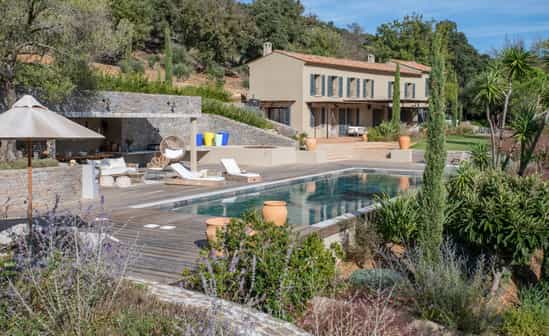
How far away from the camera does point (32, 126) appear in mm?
7062

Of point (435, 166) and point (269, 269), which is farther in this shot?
point (435, 166)

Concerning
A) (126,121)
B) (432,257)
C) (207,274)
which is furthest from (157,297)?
(126,121)

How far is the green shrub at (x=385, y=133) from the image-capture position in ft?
96.4

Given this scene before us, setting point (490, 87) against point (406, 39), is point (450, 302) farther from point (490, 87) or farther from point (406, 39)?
point (406, 39)

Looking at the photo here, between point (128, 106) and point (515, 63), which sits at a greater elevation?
point (515, 63)

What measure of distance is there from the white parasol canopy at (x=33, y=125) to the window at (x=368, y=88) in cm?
3154

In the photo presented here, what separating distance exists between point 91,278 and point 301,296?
2113 millimetres

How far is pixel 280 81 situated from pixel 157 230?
81.5ft

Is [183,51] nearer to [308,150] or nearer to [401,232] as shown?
[308,150]

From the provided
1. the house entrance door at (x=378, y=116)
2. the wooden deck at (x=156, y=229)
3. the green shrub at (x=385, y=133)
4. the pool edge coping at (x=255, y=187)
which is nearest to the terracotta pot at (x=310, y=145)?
the pool edge coping at (x=255, y=187)

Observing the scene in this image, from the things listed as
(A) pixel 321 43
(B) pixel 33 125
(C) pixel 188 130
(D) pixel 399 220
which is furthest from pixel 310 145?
(A) pixel 321 43

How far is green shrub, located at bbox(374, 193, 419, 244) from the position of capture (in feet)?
31.4

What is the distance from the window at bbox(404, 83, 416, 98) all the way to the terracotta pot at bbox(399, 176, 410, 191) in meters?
22.2

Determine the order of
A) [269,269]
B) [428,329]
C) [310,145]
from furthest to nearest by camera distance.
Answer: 1. [310,145]
2. [428,329]
3. [269,269]
